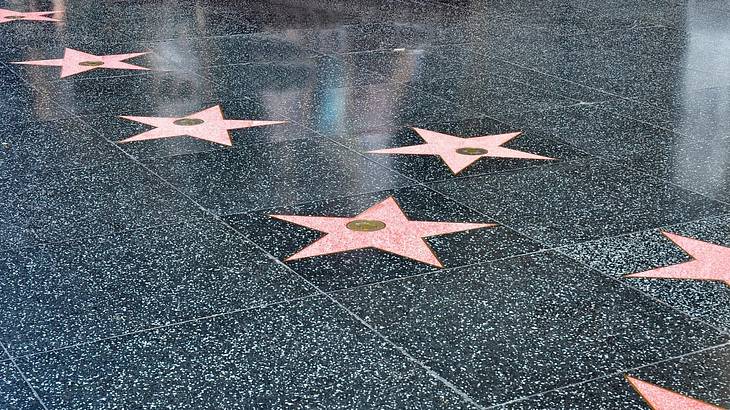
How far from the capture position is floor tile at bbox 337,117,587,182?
361 cm

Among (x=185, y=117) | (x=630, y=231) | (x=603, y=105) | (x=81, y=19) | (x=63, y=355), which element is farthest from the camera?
(x=81, y=19)

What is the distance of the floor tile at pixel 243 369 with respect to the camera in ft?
6.82

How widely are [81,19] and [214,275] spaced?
4588 millimetres

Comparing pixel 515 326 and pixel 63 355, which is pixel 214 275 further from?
pixel 515 326

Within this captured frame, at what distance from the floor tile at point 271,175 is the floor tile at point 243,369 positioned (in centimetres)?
87

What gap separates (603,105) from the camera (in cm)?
460

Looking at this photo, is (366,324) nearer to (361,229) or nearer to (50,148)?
(361,229)

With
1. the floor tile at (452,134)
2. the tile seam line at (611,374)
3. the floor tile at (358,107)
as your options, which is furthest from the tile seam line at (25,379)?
the floor tile at (358,107)

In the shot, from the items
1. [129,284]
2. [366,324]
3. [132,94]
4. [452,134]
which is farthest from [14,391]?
[132,94]

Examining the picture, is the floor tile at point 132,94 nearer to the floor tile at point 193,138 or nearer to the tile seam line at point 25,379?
the floor tile at point 193,138

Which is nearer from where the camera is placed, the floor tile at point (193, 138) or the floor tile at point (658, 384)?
the floor tile at point (658, 384)

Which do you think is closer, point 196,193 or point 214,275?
point 214,275

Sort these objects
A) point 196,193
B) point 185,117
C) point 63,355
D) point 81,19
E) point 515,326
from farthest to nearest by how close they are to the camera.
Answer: point 81,19 → point 185,117 → point 196,193 → point 515,326 → point 63,355

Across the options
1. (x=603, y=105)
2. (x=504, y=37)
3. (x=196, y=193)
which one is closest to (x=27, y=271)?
(x=196, y=193)
